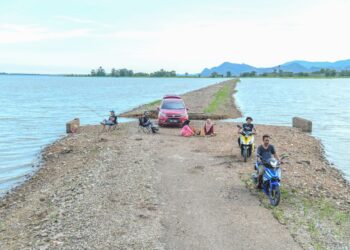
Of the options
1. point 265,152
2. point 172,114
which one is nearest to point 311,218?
point 265,152

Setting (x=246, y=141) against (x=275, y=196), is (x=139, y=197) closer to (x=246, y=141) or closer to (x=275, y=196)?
(x=275, y=196)

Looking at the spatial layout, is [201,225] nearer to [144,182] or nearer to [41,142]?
[144,182]

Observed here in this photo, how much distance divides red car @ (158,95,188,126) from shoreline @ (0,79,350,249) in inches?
214

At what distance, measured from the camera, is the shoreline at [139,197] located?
989 centimetres

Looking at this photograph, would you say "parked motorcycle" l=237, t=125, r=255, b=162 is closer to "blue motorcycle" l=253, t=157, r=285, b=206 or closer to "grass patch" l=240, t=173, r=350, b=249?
"grass patch" l=240, t=173, r=350, b=249

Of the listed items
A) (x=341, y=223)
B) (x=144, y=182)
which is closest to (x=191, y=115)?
(x=144, y=182)

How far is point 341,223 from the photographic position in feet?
35.3

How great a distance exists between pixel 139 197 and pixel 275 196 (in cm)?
387

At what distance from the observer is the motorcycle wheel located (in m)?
11.7

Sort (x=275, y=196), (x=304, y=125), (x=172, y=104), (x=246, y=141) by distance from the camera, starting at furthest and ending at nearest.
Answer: (x=304, y=125) < (x=172, y=104) < (x=246, y=141) < (x=275, y=196)

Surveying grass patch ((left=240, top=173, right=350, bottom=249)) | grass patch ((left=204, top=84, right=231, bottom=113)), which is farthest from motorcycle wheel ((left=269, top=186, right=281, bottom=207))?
grass patch ((left=204, top=84, right=231, bottom=113))

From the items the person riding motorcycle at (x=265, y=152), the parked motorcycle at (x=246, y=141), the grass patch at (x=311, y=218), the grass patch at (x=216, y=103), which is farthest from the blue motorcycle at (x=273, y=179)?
the grass patch at (x=216, y=103)

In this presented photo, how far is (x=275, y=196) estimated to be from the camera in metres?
11.8

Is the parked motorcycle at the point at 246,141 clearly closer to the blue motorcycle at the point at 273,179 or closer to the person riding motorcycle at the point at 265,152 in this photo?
the person riding motorcycle at the point at 265,152
